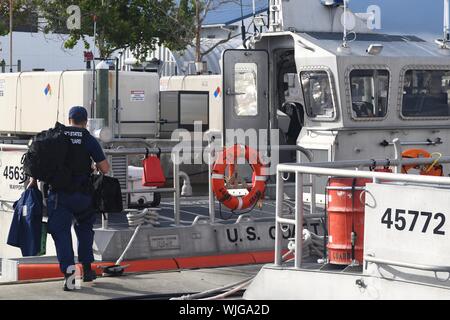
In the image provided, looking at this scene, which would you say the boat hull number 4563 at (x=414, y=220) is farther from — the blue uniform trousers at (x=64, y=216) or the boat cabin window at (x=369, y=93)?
the boat cabin window at (x=369, y=93)

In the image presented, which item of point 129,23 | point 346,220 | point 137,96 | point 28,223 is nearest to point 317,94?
point 28,223

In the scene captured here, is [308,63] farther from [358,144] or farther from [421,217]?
[421,217]

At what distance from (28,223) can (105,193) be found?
874 millimetres

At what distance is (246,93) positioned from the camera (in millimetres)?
12234

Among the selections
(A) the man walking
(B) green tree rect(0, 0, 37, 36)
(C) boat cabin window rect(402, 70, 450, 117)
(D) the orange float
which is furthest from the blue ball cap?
(B) green tree rect(0, 0, 37, 36)

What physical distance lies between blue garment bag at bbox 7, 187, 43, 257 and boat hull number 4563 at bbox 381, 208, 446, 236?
381 centimetres

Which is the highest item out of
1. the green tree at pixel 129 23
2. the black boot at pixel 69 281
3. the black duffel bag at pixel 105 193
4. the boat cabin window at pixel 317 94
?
the green tree at pixel 129 23

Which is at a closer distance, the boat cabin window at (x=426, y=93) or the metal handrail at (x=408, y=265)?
the metal handrail at (x=408, y=265)

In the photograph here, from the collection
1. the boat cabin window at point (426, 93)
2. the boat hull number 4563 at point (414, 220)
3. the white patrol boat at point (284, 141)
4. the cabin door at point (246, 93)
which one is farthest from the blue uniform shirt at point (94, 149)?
the boat cabin window at point (426, 93)

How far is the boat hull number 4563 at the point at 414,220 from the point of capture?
20.5 feet

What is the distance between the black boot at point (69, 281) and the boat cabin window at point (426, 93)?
4986 millimetres

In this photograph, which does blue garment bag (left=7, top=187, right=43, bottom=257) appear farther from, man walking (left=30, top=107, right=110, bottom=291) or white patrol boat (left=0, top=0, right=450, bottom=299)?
man walking (left=30, top=107, right=110, bottom=291)

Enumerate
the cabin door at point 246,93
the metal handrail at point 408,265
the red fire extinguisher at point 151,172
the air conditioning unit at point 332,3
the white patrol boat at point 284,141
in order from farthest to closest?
the air conditioning unit at point 332,3
the cabin door at point 246,93
the red fire extinguisher at point 151,172
the white patrol boat at point 284,141
the metal handrail at point 408,265

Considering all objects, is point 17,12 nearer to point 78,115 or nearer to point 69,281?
point 78,115
